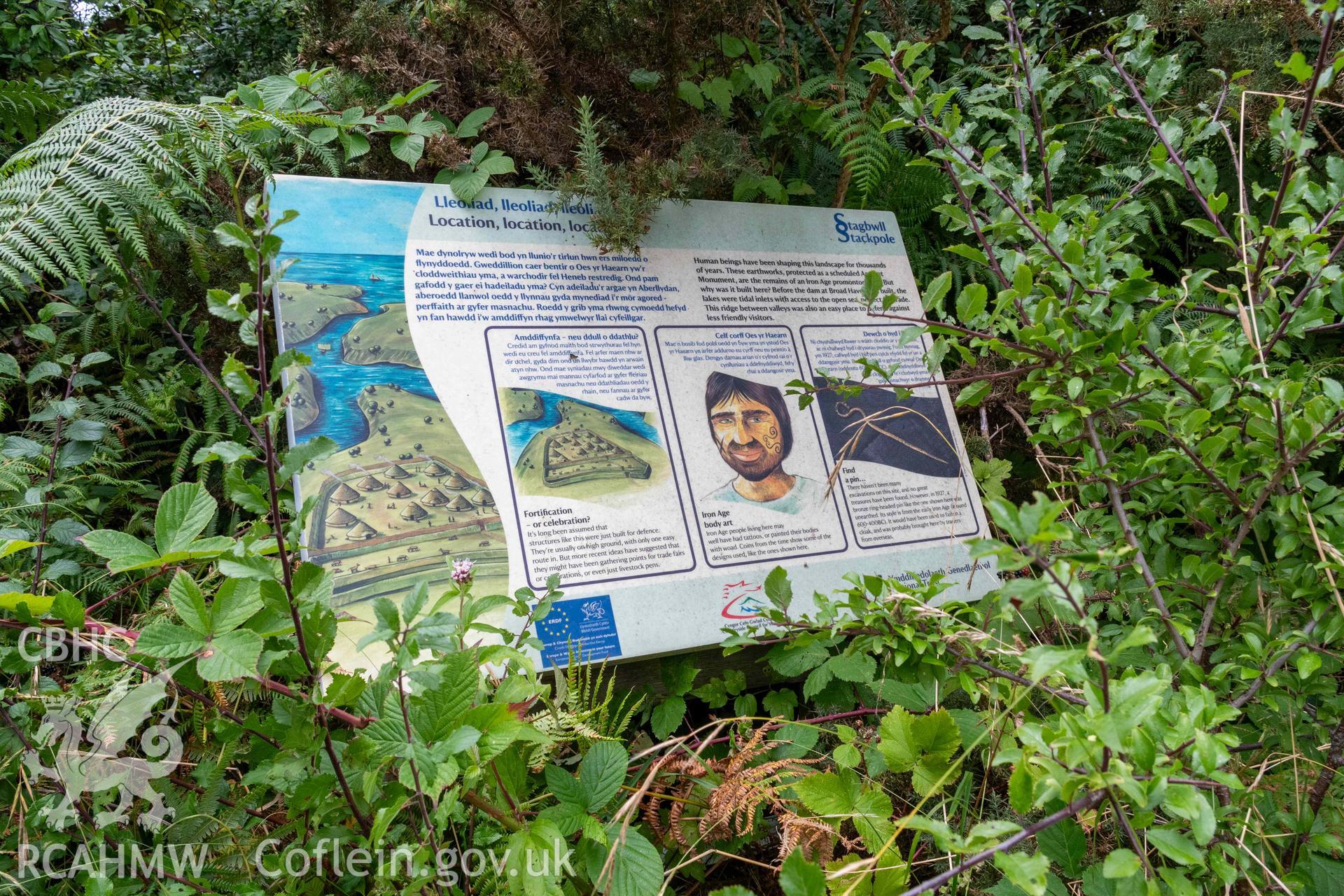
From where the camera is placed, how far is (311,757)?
130cm

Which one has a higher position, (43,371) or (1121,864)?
(43,371)

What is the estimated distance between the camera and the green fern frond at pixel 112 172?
2.08m

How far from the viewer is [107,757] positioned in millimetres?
1353

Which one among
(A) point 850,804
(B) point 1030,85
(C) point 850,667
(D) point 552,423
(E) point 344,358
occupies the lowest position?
(A) point 850,804

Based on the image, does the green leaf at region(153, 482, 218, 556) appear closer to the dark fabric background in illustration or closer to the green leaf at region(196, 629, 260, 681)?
the green leaf at region(196, 629, 260, 681)

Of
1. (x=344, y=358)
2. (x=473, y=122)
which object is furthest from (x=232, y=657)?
(x=473, y=122)

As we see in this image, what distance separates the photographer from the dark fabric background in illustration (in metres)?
2.52

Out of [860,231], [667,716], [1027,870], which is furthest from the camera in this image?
[860,231]

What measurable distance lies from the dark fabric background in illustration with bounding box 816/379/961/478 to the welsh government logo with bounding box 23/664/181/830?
70.0 inches

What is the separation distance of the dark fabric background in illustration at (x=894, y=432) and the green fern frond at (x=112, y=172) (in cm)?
159

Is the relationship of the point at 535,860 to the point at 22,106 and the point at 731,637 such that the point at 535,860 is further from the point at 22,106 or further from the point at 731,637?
the point at 22,106

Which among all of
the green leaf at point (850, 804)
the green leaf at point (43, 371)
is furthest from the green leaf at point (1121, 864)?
the green leaf at point (43, 371)

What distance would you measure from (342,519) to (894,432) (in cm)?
160

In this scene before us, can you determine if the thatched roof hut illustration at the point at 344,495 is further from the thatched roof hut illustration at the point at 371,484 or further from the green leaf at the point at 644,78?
the green leaf at the point at 644,78
